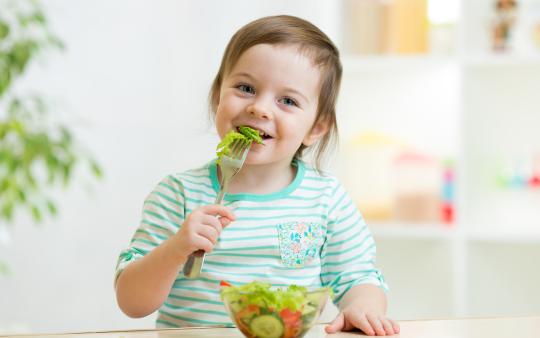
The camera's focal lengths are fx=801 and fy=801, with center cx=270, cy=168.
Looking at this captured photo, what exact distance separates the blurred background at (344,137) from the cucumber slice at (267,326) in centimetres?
179

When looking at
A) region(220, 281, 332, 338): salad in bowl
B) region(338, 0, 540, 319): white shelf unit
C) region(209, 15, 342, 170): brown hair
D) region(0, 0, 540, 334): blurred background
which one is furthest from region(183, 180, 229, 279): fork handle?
region(338, 0, 540, 319): white shelf unit

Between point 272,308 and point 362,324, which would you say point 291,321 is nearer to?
point 272,308

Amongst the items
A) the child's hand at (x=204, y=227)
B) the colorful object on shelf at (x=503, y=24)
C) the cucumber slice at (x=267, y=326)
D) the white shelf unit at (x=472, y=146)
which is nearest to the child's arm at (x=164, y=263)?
the child's hand at (x=204, y=227)

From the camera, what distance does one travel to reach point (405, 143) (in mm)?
2943

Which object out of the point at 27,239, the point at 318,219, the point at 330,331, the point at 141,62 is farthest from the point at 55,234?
the point at 330,331

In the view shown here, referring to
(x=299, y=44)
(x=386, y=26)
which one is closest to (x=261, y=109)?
(x=299, y=44)

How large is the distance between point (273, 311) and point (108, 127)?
8.63 feet

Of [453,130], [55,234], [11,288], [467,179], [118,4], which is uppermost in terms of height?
[118,4]

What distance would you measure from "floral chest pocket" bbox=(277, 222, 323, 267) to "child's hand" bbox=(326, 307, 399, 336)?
170 millimetres

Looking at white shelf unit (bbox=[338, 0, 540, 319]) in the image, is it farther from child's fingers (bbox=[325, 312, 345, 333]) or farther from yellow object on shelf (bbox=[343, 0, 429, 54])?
child's fingers (bbox=[325, 312, 345, 333])

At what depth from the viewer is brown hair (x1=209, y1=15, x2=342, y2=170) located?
3.89ft

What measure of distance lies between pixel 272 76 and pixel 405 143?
1.87 m

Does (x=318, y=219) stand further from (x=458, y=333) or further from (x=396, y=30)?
(x=396, y=30)

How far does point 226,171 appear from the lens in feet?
3.29
